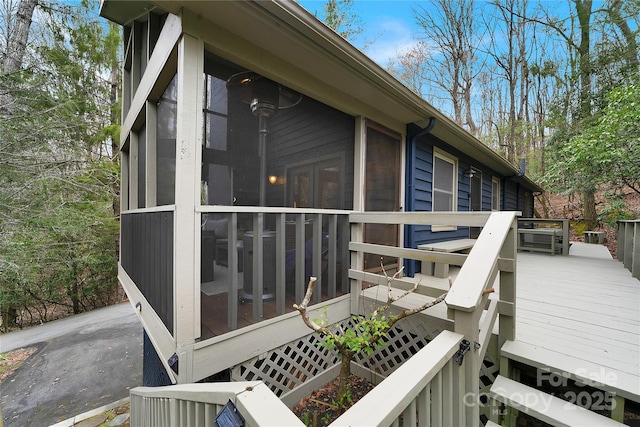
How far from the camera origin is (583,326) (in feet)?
7.45

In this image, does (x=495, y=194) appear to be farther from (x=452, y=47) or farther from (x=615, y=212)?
(x=452, y=47)

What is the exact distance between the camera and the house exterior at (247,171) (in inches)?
68.6

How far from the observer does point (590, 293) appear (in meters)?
3.20

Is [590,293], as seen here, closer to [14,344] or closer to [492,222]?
[492,222]

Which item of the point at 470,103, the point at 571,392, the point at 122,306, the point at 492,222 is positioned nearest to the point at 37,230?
the point at 122,306

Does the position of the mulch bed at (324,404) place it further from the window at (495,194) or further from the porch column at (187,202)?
the window at (495,194)

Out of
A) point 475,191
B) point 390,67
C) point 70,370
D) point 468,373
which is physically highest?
point 390,67

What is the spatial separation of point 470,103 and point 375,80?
40.9 feet

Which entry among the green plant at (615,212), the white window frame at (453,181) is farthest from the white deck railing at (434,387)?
the green plant at (615,212)

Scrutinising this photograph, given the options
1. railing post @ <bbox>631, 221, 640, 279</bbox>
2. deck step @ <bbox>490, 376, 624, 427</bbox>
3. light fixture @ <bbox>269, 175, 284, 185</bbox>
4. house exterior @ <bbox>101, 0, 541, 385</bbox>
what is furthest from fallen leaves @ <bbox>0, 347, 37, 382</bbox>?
railing post @ <bbox>631, 221, 640, 279</bbox>

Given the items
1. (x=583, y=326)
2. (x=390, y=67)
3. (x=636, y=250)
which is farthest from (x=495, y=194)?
(x=390, y=67)

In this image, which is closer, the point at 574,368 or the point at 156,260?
the point at 574,368

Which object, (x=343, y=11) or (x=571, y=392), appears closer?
(x=571, y=392)

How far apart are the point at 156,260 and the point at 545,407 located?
9.57 ft
